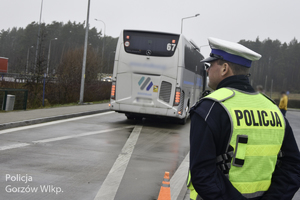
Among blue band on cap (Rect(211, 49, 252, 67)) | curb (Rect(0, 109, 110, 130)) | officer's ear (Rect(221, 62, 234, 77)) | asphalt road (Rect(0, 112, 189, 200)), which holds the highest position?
blue band on cap (Rect(211, 49, 252, 67))

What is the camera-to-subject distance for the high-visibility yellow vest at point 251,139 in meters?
2.23

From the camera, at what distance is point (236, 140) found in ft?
7.30

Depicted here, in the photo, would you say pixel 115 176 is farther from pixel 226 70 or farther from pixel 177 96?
pixel 177 96

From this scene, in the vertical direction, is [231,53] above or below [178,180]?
above

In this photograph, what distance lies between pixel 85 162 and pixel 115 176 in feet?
4.10

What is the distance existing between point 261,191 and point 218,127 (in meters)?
0.54

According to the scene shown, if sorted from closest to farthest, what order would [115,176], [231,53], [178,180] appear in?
[231,53], [178,180], [115,176]

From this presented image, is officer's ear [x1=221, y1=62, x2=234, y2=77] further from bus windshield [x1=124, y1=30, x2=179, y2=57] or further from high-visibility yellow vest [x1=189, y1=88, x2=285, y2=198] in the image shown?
bus windshield [x1=124, y1=30, x2=179, y2=57]

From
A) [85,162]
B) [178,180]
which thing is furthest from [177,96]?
[178,180]

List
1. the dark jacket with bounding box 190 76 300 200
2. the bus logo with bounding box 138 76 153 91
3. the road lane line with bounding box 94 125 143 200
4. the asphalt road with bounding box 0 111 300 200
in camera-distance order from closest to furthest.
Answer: the dark jacket with bounding box 190 76 300 200
the road lane line with bounding box 94 125 143 200
the asphalt road with bounding box 0 111 300 200
the bus logo with bounding box 138 76 153 91

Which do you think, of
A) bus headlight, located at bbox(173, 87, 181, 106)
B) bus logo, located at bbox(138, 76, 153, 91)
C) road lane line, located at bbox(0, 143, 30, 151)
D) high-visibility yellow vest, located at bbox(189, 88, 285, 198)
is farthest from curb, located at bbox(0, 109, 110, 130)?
high-visibility yellow vest, located at bbox(189, 88, 285, 198)

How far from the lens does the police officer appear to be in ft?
7.22

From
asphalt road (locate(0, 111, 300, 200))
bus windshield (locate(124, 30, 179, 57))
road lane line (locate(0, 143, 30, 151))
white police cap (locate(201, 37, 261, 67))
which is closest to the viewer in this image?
white police cap (locate(201, 37, 261, 67))

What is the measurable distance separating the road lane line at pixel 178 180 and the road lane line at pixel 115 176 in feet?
2.95
